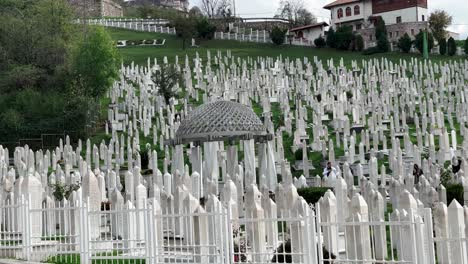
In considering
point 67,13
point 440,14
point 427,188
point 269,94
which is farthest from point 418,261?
point 440,14

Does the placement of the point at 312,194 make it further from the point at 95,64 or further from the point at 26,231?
the point at 95,64

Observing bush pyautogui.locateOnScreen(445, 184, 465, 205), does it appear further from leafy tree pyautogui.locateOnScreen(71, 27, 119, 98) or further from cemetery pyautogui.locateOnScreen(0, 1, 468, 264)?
leafy tree pyautogui.locateOnScreen(71, 27, 119, 98)

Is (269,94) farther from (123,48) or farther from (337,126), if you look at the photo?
(123,48)

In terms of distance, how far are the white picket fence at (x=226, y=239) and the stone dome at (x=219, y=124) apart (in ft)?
22.8

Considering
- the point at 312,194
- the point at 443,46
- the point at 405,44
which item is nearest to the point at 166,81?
the point at 312,194

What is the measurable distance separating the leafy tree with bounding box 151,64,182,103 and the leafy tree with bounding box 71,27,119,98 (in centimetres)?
280

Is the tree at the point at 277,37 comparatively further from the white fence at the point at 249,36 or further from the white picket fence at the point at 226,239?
the white picket fence at the point at 226,239

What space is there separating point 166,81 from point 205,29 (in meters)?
32.6

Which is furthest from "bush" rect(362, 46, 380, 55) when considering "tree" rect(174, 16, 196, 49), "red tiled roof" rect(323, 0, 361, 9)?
"tree" rect(174, 16, 196, 49)

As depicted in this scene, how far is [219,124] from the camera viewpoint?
2288 cm

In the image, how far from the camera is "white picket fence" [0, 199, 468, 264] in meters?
10.9

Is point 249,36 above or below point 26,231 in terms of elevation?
above

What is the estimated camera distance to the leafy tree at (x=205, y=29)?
3027 inches

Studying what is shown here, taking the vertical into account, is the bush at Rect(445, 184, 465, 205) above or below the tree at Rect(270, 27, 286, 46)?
below
